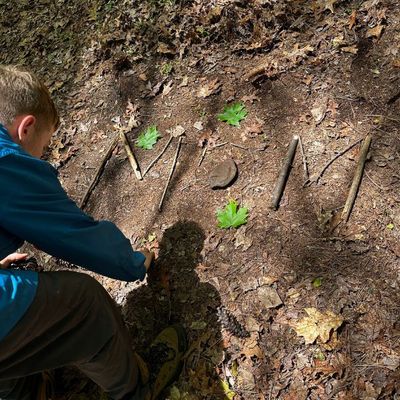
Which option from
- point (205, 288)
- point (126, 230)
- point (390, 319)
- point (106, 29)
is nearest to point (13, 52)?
point (106, 29)

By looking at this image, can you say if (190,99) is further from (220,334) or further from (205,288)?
(220,334)

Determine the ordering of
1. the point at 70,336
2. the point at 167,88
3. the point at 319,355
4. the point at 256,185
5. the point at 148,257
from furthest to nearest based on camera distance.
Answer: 1. the point at 167,88
2. the point at 256,185
3. the point at 148,257
4. the point at 319,355
5. the point at 70,336

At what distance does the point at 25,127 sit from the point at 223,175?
2.09 meters

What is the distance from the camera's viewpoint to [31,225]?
221 centimetres

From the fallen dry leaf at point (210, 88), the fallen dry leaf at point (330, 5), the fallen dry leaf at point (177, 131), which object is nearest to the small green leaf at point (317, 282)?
the fallen dry leaf at point (177, 131)

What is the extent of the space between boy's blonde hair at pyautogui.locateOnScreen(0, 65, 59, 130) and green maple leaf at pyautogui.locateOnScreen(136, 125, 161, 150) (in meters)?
1.96

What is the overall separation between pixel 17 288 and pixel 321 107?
3368 mm

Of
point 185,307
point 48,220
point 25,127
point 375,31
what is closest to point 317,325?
point 185,307

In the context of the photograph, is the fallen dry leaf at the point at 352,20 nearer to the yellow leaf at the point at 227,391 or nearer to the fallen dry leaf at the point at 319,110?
the fallen dry leaf at the point at 319,110

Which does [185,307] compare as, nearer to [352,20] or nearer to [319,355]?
[319,355]

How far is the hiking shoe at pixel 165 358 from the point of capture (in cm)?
330

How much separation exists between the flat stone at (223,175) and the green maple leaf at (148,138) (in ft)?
3.16

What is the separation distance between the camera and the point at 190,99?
4887 millimetres

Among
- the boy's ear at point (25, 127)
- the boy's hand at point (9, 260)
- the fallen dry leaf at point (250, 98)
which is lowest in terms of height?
the fallen dry leaf at point (250, 98)
